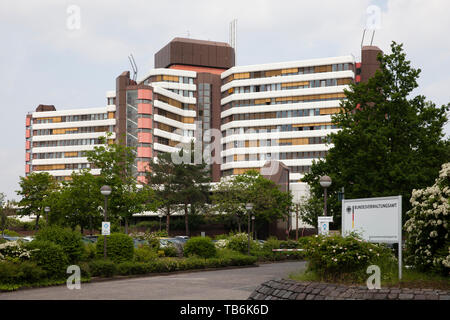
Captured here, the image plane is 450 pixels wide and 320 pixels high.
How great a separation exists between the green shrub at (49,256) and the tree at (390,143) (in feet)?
52.0

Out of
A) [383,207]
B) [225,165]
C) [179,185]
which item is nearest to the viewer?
[383,207]

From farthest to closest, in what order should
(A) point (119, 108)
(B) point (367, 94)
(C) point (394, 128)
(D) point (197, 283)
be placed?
1. (A) point (119, 108)
2. (B) point (367, 94)
3. (C) point (394, 128)
4. (D) point (197, 283)

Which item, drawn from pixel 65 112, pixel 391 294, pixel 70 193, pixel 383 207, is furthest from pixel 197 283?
pixel 65 112

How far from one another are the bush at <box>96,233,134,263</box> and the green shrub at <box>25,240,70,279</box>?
4972 millimetres

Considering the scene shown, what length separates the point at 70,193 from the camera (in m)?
40.0

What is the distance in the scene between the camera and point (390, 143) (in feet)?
98.7

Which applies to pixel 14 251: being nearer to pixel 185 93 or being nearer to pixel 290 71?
pixel 290 71

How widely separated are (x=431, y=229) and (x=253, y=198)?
5496cm

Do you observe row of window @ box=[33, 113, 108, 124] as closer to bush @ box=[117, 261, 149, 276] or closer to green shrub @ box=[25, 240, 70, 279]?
bush @ box=[117, 261, 149, 276]

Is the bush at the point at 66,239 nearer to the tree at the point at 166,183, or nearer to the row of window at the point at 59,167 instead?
the tree at the point at 166,183

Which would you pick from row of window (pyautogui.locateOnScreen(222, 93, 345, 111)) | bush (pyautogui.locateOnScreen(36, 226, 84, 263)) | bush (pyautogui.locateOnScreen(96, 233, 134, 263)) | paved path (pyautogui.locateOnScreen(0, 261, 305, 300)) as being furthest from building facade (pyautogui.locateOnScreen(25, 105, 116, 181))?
paved path (pyautogui.locateOnScreen(0, 261, 305, 300))

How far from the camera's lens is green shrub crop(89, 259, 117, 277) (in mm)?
23797

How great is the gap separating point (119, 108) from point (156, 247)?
68622mm

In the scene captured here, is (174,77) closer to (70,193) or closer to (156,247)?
(70,193)
